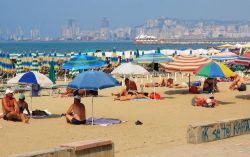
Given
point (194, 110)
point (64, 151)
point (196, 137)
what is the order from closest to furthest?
point (64, 151) → point (196, 137) → point (194, 110)

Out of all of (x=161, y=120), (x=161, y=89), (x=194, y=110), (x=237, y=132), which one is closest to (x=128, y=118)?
(x=161, y=120)

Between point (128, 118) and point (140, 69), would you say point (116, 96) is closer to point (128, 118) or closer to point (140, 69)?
point (140, 69)

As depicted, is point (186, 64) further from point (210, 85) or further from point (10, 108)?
point (10, 108)

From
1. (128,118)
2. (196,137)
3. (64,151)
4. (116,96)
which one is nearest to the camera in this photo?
(64,151)

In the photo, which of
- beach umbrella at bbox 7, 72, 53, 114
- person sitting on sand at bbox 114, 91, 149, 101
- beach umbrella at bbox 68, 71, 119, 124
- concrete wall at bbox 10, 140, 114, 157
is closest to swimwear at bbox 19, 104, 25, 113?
beach umbrella at bbox 7, 72, 53, 114

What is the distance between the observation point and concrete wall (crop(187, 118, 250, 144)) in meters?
8.89

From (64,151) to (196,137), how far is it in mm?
2760

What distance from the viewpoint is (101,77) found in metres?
11.8

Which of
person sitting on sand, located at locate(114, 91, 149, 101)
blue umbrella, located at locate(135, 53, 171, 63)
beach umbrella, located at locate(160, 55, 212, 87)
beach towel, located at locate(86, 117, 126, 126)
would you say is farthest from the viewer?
blue umbrella, located at locate(135, 53, 171, 63)

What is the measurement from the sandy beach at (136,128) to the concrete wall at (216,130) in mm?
151

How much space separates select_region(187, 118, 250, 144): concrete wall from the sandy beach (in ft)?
0.50

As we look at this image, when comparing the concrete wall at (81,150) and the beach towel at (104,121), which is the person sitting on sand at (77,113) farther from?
the concrete wall at (81,150)

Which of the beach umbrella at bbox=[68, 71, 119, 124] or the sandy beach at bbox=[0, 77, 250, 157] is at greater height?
the beach umbrella at bbox=[68, 71, 119, 124]

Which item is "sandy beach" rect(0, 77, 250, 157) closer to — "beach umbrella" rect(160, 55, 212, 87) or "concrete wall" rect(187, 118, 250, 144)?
"concrete wall" rect(187, 118, 250, 144)
